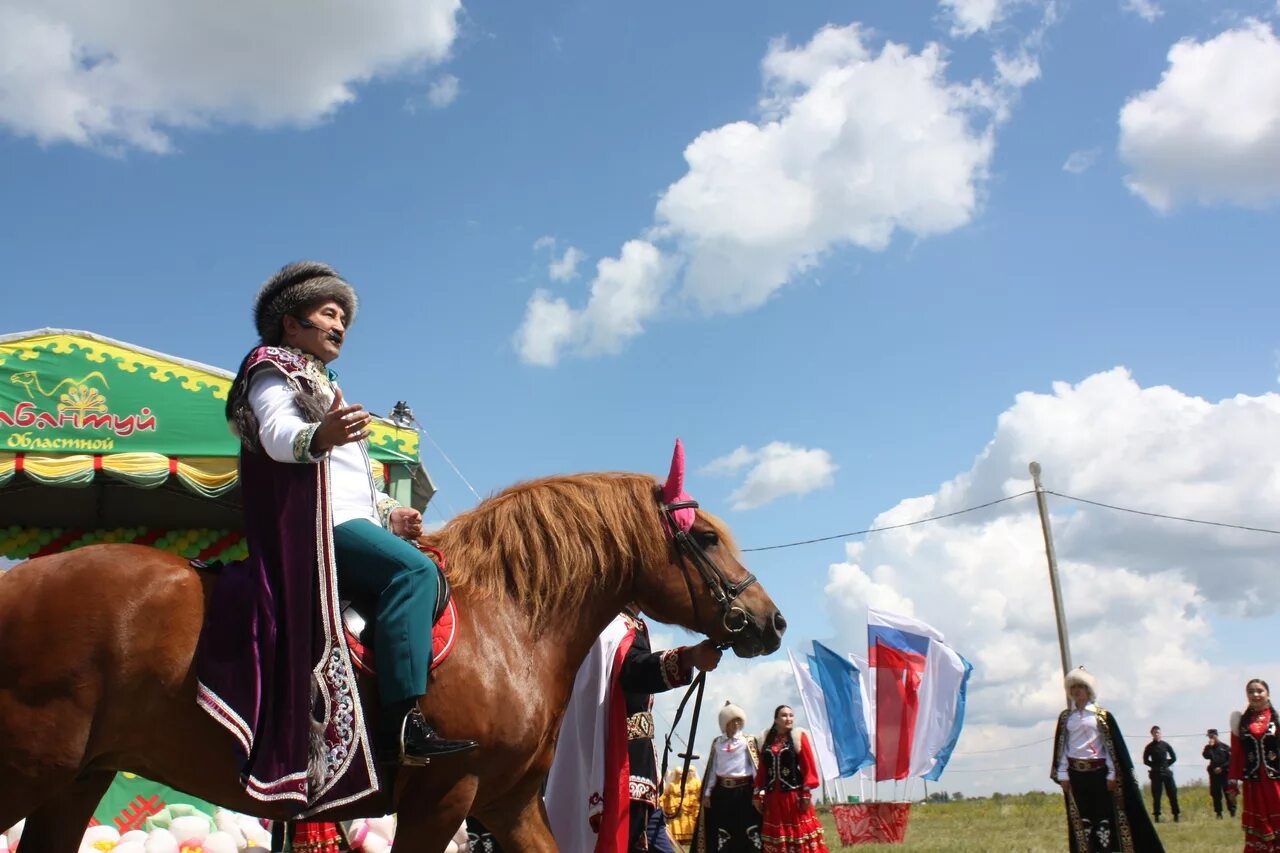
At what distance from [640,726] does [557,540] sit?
1900 mm

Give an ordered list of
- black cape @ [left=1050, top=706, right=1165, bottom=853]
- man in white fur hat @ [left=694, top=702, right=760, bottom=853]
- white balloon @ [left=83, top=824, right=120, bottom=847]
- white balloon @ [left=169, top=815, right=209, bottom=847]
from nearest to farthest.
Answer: white balloon @ [left=83, top=824, right=120, bottom=847] < white balloon @ [left=169, top=815, right=209, bottom=847] < black cape @ [left=1050, top=706, right=1165, bottom=853] < man in white fur hat @ [left=694, top=702, right=760, bottom=853]

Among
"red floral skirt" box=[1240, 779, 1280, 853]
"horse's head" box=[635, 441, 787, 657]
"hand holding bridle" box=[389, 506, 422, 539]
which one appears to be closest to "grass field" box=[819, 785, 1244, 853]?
"red floral skirt" box=[1240, 779, 1280, 853]

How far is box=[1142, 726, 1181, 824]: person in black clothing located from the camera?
70.2 ft

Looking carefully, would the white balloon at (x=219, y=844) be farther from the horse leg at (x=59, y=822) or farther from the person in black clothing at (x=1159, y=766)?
the person in black clothing at (x=1159, y=766)

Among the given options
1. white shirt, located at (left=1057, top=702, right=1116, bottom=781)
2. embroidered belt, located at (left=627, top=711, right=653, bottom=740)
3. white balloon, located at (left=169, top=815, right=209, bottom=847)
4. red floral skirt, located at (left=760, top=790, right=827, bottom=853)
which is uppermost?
embroidered belt, located at (left=627, top=711, right=653, bottom=740)

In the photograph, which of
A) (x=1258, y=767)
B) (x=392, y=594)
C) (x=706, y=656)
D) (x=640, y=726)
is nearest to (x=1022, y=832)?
(x=1258, y=767)

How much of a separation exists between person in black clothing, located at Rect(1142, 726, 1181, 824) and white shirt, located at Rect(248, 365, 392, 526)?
2157 centimetres

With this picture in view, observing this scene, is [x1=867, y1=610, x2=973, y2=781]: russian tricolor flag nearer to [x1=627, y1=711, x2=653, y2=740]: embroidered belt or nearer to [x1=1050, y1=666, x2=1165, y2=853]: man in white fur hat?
[x1=1050, y1=666, x2=1165, y2=853]: man in white fur hat

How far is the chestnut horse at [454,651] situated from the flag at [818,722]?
46.3 feet

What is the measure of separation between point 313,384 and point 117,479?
8.25 m

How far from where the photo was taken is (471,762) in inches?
142

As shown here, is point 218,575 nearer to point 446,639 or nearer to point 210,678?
point 210,678

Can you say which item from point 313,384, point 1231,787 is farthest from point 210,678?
point 1231,787

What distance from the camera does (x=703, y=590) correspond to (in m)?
4.36
